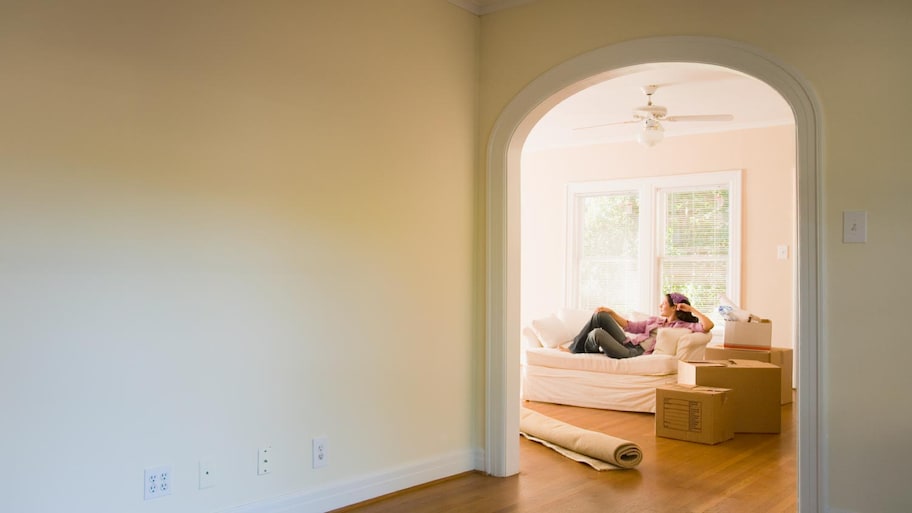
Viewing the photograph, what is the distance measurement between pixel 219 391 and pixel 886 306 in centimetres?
267

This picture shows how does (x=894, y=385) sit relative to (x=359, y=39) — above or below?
below

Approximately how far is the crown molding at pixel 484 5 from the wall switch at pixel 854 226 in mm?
1967

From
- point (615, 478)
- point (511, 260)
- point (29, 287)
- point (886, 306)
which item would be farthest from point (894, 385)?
point (29, 287)

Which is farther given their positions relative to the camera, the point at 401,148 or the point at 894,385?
the point at 401,148

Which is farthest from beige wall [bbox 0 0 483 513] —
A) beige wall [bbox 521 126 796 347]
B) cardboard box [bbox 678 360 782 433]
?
beige wall [bbox 521 126 796 347]

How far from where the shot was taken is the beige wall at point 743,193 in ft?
24.3

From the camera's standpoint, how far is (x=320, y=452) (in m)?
3.42

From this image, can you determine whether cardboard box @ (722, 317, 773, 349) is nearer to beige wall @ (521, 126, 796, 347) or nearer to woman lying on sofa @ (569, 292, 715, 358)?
woman lying on sofa @ (569, 292, 715, 358)

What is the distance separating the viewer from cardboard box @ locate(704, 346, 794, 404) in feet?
19.9

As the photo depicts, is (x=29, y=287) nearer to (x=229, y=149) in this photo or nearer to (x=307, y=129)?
(x=229, y=149)

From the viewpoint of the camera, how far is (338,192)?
352 centimetres

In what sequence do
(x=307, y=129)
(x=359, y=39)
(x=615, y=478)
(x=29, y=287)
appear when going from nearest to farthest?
(x=29, y=287)
(x=307, y=129)
(x=359, y=39)
(x=615, y=478)

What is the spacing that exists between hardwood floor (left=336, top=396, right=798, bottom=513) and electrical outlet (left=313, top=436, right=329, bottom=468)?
0.83 ft

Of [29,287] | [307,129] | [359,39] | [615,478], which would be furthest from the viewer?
[615,478]
